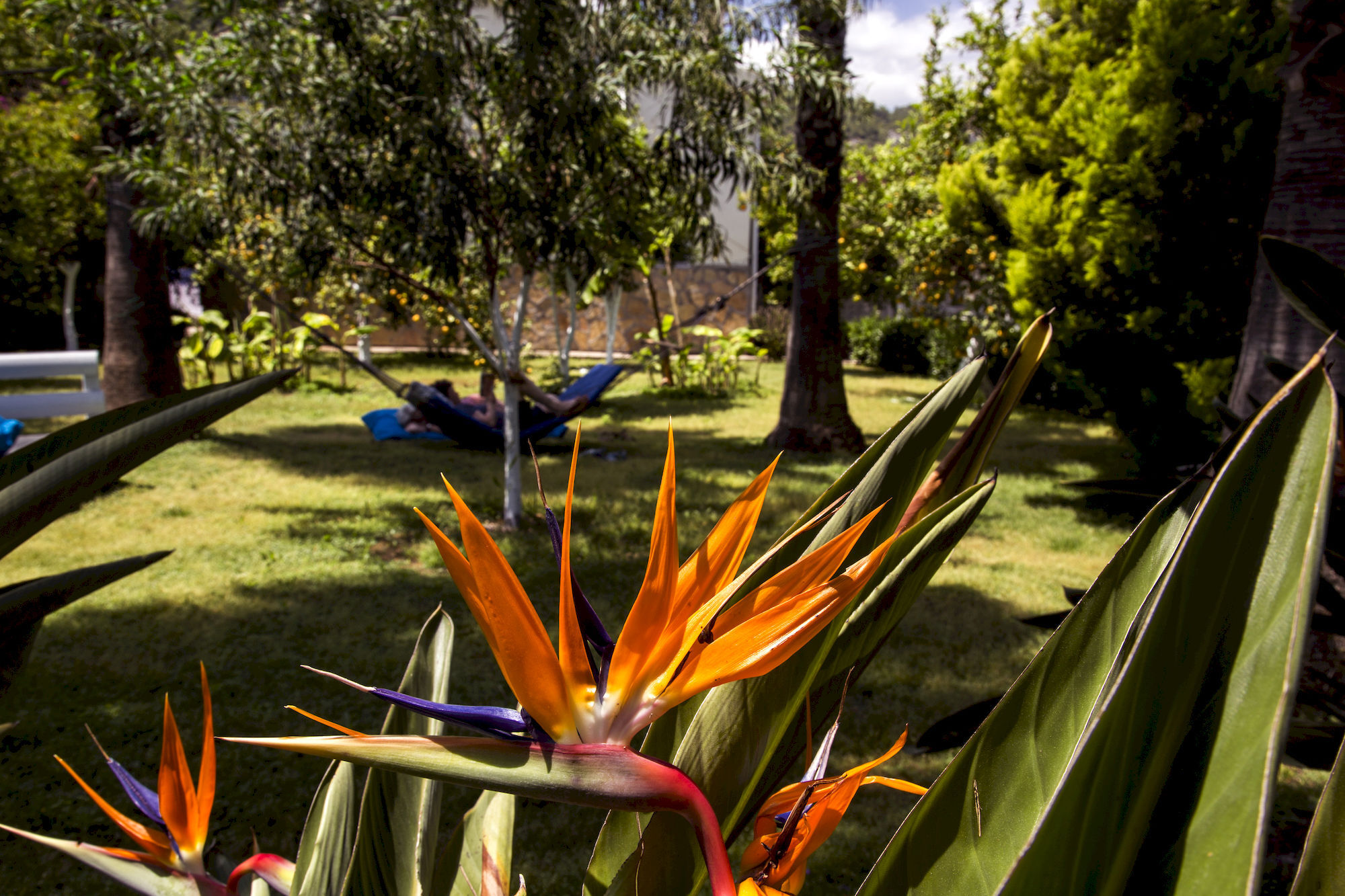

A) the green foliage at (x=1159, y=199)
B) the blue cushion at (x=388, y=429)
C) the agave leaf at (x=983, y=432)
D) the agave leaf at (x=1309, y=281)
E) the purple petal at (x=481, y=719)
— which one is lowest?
the blue cushion at (x=388, y=429)

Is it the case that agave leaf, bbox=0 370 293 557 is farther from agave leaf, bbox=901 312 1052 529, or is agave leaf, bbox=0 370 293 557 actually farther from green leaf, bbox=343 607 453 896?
agave leaf, bbox=901 312 1052 529

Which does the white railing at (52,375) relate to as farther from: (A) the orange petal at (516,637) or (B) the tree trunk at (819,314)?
(A) the orange petal at (516,637)

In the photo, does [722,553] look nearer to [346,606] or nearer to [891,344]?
[346,606]

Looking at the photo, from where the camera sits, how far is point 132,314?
6.36 m

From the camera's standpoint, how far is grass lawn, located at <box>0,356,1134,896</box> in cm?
218

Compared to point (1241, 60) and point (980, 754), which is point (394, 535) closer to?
point (980, 754)

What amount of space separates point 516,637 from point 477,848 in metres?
0.38

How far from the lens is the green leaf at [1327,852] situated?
0.85 feet

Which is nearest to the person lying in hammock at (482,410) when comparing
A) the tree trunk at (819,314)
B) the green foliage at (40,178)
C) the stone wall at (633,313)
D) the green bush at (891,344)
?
the tree trunk at (819,314)

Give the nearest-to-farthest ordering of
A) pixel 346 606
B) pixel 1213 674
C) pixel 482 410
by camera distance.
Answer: pixel 1213 674 → pixel 346 606 → pixel 482 410

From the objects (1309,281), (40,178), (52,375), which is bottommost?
(52,375)

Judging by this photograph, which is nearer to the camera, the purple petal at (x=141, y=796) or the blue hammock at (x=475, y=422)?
the purple petal at (x=141, y=796)

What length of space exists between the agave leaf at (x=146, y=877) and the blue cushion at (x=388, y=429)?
703 centimetres

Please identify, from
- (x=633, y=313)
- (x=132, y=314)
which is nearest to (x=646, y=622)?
(x=132, y=314)
